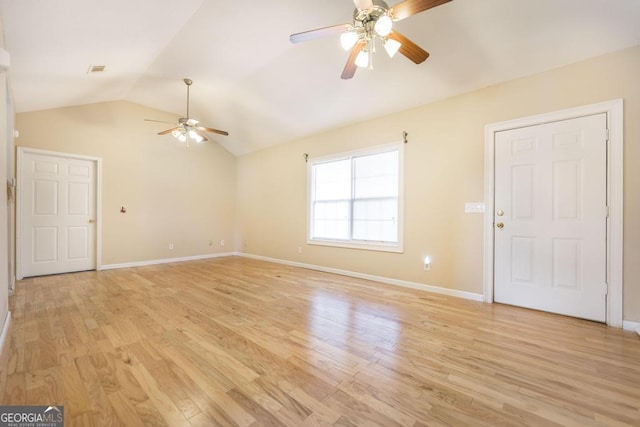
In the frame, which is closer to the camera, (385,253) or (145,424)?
(145,424)

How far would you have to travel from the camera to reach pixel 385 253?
4.20 m

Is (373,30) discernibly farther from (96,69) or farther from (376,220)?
(96,69)

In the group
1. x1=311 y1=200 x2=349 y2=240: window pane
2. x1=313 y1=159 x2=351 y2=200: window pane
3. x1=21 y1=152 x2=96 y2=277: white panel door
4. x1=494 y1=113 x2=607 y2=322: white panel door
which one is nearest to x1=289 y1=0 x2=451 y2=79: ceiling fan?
x1=494 y1=113 x2=607 y2=322: white panel door

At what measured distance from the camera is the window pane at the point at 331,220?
486 cm

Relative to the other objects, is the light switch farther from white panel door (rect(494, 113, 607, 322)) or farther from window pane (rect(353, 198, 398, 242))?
window pane (rect(353, 198, 398, 242))

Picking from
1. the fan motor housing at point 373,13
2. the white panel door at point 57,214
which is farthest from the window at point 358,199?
the white panel door at point 57,214

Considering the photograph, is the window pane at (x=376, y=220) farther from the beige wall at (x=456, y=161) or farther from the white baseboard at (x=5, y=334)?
the white baseboard at (x=5, y=334)

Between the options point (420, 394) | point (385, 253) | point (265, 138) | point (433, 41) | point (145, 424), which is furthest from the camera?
point (265, 138)

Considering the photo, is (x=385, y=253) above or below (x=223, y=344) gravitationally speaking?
above

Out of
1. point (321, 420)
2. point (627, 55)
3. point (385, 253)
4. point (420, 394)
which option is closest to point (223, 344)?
point (321, 420)

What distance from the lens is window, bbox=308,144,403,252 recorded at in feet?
13.7

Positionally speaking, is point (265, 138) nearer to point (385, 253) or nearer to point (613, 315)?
point (385, 253)

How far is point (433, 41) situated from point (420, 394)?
3332 millimetres

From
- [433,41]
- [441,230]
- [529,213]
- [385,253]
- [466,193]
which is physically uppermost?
[433,41]
